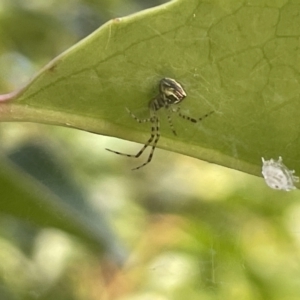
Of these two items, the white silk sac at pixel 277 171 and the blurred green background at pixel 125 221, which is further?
the blurred green background at pixel 125 221

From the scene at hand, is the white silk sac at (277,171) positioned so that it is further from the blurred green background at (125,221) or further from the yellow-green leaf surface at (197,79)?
the blurred green background at (125,221)

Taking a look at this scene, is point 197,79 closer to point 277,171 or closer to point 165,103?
point 165,103

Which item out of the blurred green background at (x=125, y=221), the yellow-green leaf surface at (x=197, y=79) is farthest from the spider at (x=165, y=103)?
the blurred green background at (x=125, y=221)

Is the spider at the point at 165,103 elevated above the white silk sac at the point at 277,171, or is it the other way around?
the spider at the point at 165,103

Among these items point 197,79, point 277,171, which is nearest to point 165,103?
point 197,79

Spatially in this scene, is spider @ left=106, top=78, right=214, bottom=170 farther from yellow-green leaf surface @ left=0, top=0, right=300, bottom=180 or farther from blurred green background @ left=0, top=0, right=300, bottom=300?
blurred green background @ left=0, top=0, right=300, bottom=300

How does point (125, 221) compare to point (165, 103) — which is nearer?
point (165, 103)
